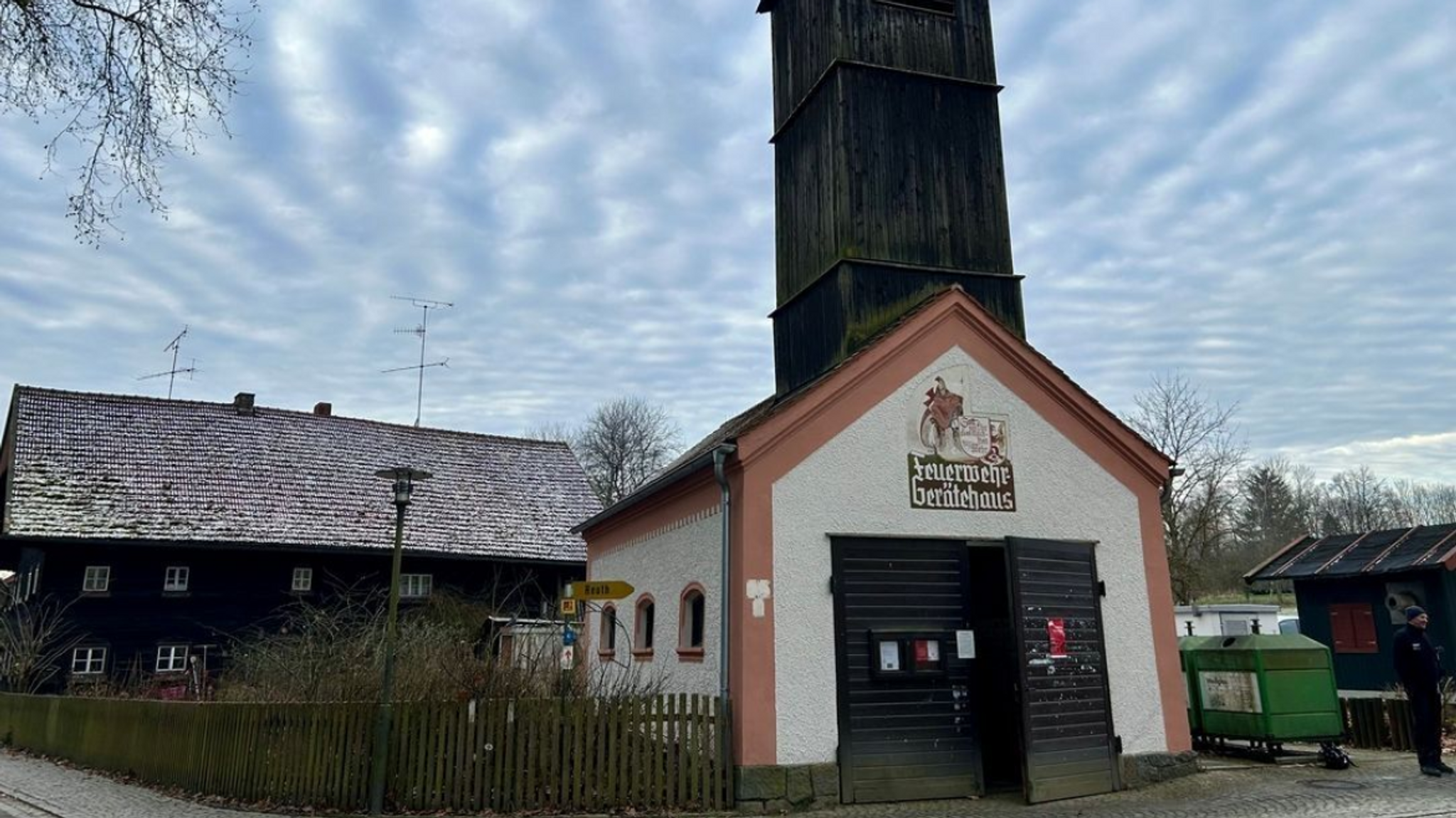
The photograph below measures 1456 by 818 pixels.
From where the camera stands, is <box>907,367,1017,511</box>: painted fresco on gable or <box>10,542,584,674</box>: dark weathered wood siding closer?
<box>907,367,1017,511</box>: painted fresco on gable

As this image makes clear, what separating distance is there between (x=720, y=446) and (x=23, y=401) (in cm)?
2414

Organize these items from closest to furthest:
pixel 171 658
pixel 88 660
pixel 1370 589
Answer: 1. pixel 1370 589
2. pixel 88 660
3. pixel 171 658

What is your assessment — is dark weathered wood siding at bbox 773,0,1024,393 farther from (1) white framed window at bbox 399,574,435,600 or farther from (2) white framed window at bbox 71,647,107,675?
(2) white framed window at bbox 71,647,107,675

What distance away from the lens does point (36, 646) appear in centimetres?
2148

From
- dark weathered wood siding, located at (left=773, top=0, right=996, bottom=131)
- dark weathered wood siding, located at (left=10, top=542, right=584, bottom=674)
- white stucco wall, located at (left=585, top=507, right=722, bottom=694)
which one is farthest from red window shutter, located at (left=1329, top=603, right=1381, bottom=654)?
dark weathered wood siding, located at (left=10, top=542, right=584, bottom=674)

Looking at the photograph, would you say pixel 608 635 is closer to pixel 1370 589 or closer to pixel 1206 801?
pixel 1206 801

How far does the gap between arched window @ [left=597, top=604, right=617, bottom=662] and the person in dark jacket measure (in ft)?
35.7

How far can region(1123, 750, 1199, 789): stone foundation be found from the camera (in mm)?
11859

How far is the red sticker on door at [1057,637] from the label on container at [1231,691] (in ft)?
9.44

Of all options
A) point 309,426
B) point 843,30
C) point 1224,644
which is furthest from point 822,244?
point 309,426

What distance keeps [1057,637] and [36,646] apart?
71.4 feet

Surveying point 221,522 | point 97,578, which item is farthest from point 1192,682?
point 97,578

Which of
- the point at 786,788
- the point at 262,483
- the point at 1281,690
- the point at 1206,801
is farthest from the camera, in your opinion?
the point at 262,483

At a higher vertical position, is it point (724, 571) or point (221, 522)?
point (221, 522)
